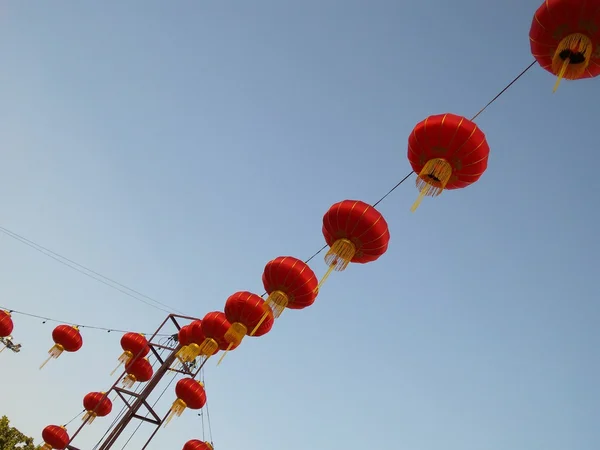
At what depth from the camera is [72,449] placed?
457 inches

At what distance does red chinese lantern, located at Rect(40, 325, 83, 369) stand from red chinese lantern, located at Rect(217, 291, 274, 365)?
9114 mm

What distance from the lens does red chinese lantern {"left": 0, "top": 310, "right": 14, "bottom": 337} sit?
1367 centimetres

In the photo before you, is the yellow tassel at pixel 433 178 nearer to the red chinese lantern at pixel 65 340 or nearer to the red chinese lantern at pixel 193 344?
the red chinese lantern at pixel 193 344

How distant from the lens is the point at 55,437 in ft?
51.1

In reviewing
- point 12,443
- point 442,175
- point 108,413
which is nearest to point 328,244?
point 442,175

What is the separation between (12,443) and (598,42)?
26.2 meters

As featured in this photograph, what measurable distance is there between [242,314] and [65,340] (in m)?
9.70

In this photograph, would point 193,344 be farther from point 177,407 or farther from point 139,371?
point 139,371

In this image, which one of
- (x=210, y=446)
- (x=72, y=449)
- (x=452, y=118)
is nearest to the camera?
(x=452, y=118)

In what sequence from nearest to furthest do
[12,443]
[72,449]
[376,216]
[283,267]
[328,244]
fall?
[376,216] < [328,244] < [283,267] < [72,449] < [12,443]

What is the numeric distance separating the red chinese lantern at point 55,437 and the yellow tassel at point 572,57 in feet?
60.1

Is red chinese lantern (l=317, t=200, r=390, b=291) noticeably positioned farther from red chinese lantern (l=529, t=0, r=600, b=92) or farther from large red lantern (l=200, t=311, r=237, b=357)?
large red lantern (l=200, t=311, r=237, b=357)

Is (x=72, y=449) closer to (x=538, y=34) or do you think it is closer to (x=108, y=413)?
(x=108, y=413)

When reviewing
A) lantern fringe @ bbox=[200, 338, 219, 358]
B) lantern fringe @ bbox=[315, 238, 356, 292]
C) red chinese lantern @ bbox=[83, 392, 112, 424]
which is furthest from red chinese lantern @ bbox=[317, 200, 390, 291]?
red chinese lantern @ bbox=[83, 392, 112, 424]
